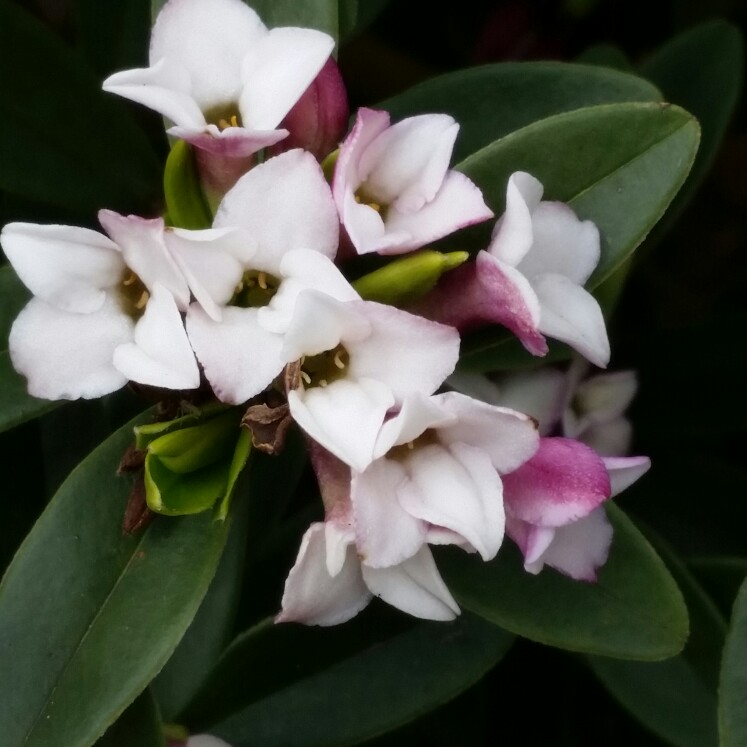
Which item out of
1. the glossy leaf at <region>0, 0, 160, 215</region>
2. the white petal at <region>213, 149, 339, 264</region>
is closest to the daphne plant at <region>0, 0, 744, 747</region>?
the white petal at <region>213, 149, 339, 264</region>

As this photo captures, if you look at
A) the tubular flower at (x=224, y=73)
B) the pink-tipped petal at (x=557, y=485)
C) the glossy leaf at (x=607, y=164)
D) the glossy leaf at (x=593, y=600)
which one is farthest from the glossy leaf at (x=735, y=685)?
the tubular flower at (x=224, y=73)

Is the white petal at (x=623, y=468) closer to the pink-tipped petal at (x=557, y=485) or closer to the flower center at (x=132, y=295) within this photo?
the pink-tipped petal at (x=557, y=485)

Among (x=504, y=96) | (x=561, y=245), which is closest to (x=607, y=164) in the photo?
(x=561, y=245)

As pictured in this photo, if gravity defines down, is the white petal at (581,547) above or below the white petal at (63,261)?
below

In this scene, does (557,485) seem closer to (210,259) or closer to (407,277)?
(407,277)

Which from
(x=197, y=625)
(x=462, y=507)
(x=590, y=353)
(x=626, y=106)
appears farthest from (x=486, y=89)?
(x=197, y=625)

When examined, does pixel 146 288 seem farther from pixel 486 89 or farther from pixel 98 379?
pixel 486 89
